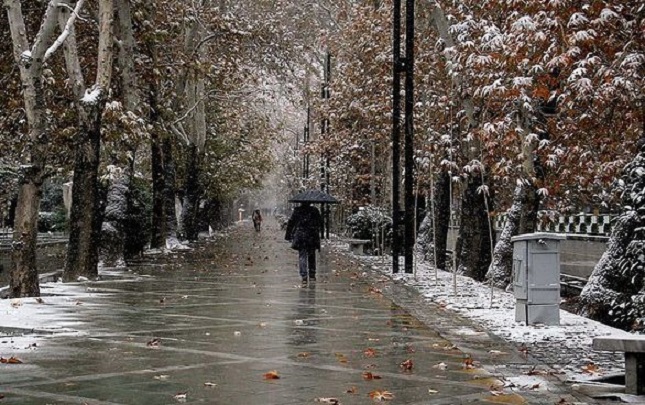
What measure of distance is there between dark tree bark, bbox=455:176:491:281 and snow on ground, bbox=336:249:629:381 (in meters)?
5.87

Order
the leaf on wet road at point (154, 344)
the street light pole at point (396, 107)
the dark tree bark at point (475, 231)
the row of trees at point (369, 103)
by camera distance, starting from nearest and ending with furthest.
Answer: the leaf on wet road at point (154, 344) < the row of trees at point (369, 103) < the street light pole at point (396, 107) < the dark tree bark at point (475, 231)

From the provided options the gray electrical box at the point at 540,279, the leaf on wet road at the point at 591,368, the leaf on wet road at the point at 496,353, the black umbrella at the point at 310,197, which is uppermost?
the black umbrella at the point at 310,197

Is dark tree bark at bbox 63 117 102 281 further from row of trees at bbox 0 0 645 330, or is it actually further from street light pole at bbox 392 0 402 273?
street light pole at bbox 392 0 402 273

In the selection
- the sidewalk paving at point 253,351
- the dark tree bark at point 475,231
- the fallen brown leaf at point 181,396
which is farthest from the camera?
the dark tree bark at point 475,231

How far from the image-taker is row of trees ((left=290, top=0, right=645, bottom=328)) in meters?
15.1

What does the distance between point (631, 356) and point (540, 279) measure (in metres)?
4.75

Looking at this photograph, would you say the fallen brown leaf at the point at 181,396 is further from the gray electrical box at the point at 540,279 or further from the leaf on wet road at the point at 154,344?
the gray electrical box at the point at 540,279

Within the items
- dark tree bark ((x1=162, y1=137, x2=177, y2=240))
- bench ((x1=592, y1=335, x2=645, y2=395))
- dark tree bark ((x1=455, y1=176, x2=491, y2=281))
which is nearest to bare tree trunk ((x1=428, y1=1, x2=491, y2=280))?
dark tree bark ((x1=455, y1=176, x2=491, y2=281))

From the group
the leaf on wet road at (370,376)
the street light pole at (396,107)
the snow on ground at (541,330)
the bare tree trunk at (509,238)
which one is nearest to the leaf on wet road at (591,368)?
the snow on ground at (541,330)

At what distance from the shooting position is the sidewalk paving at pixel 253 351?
8359mm

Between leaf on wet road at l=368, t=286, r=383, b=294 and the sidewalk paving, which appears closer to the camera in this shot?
the sidewalk paving

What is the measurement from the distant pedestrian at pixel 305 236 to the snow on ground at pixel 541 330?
2579 millimetres

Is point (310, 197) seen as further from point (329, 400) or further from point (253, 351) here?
point (329, 400)

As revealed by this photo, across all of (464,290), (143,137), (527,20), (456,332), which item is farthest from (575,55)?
(143,137)
